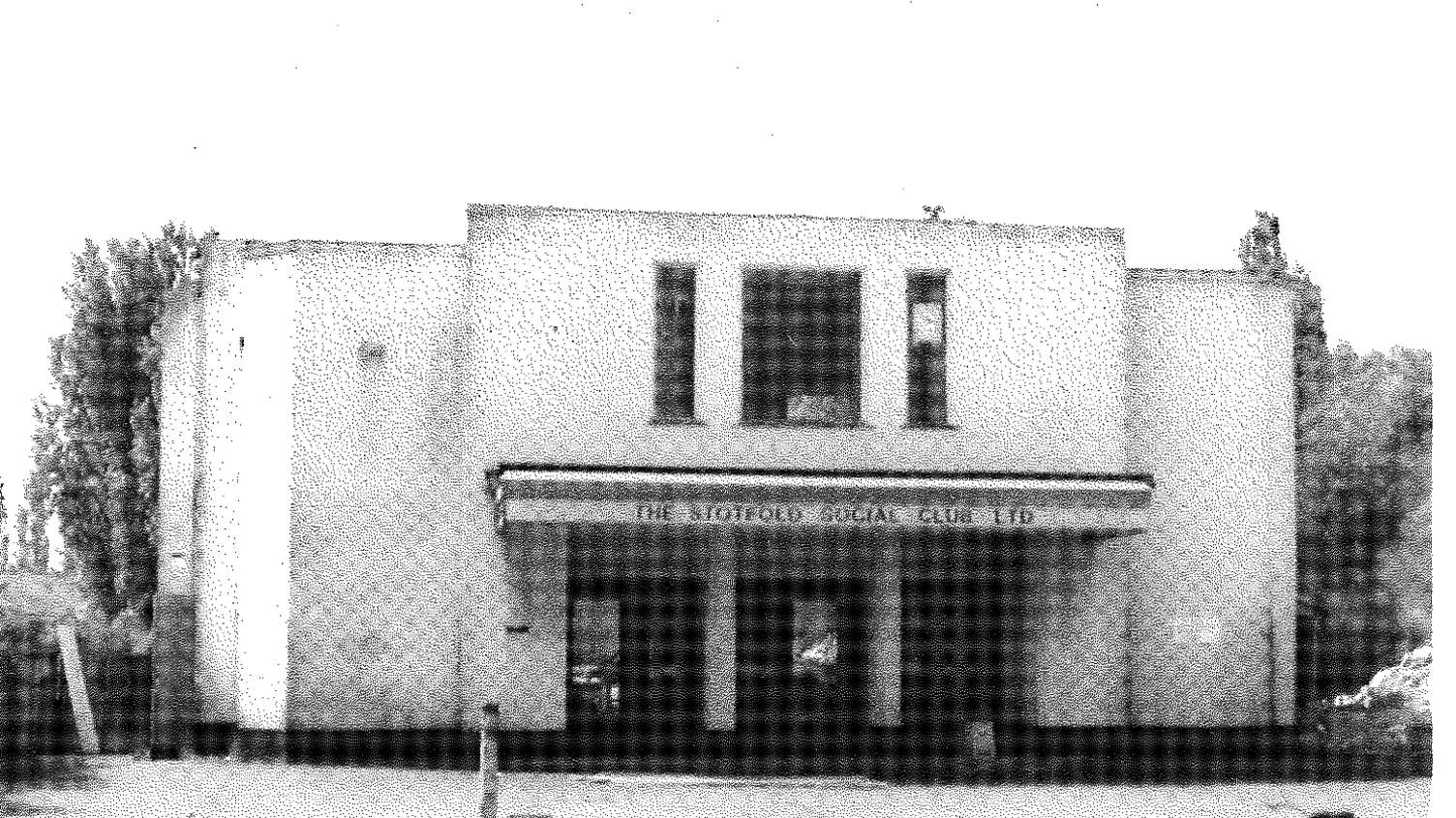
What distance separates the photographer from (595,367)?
1995 centimetres

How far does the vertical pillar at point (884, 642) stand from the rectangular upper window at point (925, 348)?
1.69m

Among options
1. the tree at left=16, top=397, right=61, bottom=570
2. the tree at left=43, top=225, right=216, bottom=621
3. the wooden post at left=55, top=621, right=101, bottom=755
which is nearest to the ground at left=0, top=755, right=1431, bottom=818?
the wooden post at left=55, top=621, right=101, bottom=755

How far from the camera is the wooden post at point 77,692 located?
69.8 feet

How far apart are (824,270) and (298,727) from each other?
721cm

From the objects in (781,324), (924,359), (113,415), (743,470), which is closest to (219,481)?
(743,470)

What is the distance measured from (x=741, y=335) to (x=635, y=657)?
3601 mm

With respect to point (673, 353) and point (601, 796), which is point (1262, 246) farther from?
point (601, 796)

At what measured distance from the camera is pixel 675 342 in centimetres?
2019

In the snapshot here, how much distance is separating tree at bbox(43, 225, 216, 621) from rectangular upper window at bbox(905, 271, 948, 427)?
16.0 m

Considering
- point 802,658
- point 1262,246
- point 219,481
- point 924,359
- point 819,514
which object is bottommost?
point 802,658

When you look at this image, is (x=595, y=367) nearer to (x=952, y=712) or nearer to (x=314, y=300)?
(x=314, y=300)

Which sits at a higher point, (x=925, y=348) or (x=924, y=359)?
(x=925, y=348)

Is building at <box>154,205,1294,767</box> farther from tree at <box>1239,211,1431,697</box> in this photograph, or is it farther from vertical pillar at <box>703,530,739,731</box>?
tree at <box>1239,211,1431,697</box>

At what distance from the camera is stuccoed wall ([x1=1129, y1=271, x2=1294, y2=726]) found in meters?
20.9
